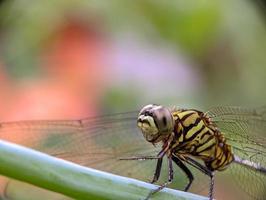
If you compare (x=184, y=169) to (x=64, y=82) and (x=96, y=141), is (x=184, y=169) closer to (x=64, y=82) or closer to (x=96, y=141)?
(x=96, y=141)

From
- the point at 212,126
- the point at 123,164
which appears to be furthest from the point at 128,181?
the point at 212,126

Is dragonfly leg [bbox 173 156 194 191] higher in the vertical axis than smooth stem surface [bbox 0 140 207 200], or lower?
lower

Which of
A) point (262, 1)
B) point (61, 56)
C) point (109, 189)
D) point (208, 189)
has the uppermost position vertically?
point (262, 1)

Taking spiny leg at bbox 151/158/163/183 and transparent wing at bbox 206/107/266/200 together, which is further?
transparent wing at bbox 206/107/266/200

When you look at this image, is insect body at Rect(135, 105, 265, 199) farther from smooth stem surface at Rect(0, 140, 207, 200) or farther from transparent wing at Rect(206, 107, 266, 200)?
smooth stem surface at Rect(0, 140, 207, 200)

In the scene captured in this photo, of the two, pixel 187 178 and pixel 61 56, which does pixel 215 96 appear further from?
pixel 187 178

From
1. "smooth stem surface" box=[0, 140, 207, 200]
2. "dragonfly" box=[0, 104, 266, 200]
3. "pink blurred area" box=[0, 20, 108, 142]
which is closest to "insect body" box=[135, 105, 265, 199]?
"dragonfly" box=[0, 104, 266, 200]

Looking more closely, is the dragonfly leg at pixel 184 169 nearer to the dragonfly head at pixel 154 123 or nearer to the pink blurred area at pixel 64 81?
the dragonfly head at pixel 154 123
